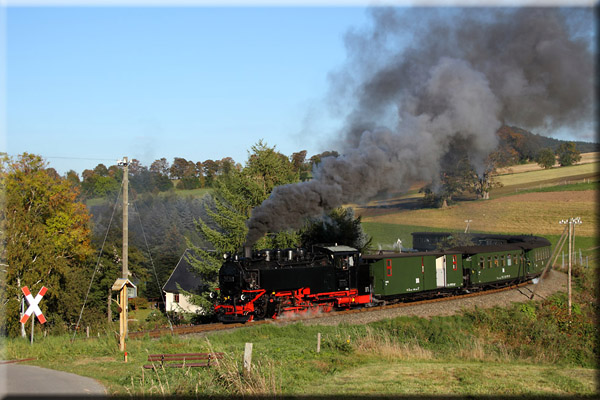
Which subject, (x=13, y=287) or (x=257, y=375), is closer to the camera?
(x=257, y=375)

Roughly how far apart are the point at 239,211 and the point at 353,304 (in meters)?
12.2

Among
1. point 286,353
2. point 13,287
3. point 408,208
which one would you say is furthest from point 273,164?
point 408,208

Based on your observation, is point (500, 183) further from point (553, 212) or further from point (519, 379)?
point (519, 379)

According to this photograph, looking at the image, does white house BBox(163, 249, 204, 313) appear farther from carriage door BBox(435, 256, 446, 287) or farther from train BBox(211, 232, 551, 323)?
carriage door BBox(435, 256, 446, 287)

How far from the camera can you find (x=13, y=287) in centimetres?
3100

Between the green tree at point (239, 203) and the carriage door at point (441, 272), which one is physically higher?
the green tree at point (239, 203)

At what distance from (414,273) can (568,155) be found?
6776 centimetres

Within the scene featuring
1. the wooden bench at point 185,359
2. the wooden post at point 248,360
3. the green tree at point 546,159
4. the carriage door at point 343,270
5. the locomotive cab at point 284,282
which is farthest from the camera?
the green tree at point 546,159

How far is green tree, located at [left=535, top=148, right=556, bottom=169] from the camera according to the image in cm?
8544

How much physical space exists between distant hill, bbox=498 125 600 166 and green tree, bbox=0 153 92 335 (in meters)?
62.7

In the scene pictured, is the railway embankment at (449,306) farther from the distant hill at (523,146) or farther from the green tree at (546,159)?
the green tree at (546,159)

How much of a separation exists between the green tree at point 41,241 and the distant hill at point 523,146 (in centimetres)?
6267

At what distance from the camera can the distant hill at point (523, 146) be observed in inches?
3288

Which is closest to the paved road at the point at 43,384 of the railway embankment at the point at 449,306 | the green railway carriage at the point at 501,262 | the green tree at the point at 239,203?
the railway embankment at the point at 449,306
